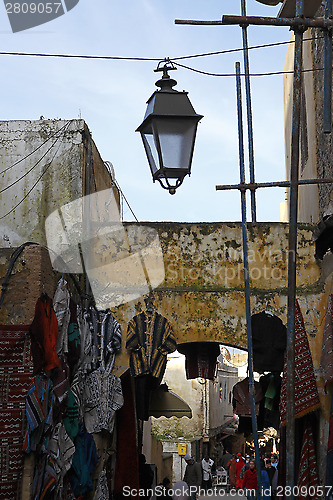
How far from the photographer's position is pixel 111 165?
11.6 m

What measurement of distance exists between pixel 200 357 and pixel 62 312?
11.9ft

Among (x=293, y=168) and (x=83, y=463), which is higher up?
(x=293, y=168)

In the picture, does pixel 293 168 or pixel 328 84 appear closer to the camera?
pixel 293 168

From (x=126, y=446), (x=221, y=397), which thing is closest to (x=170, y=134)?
(x=126, y=446)

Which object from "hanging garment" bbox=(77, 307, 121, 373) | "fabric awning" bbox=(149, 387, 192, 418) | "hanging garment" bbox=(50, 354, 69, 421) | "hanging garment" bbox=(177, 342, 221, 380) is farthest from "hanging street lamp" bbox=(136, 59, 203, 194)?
"fabric awning" bbox=(149, 387, 192, 418)

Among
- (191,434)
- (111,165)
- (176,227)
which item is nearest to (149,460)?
(191,434)

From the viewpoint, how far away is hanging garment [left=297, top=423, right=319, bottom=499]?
25.8 ft

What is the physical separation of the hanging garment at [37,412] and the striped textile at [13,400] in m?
0.09

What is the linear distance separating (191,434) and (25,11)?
66.3ft

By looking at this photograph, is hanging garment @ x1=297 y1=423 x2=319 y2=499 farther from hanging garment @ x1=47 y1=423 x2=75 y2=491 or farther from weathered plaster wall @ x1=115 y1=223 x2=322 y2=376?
hanging garment @ x1=47 y1=423 x2=75 y2=491

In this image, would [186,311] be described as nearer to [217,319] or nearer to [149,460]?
[217,319]

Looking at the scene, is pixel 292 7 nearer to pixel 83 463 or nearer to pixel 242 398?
pixel 83 463

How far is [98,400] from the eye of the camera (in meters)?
8.32

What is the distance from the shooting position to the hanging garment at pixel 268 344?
843 centimetres
